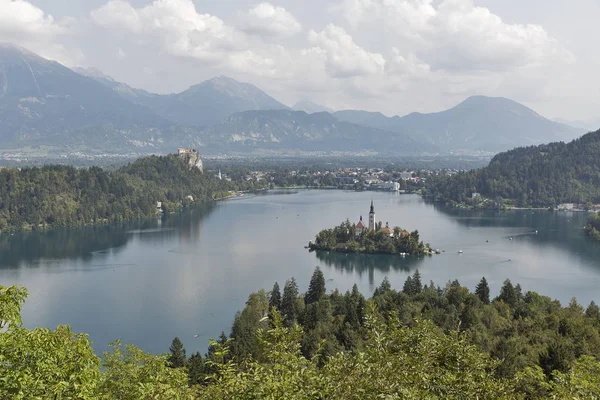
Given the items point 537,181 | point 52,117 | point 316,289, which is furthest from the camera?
point 52,117

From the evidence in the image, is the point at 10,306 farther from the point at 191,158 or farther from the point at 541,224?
the point at 191,158

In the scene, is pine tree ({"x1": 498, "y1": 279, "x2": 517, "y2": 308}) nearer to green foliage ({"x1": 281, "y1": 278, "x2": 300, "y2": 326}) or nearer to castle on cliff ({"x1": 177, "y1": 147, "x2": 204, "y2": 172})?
green foliage ({"x1": 281, "y1": 278, "x2": 300, "y2": 326})

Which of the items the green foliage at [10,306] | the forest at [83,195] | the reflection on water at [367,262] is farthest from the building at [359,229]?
the green foliage at [10,306]

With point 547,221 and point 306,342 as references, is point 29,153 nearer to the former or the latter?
point 547,221

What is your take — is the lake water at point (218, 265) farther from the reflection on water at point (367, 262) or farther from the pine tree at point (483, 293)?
the pine tree at point (483, 293)

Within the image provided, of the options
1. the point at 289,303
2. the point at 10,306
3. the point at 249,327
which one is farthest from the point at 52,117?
the point at 10,306

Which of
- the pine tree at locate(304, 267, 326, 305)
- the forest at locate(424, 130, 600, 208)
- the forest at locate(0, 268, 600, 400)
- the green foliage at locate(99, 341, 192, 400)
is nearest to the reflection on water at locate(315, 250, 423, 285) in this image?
the pine tree at locate(304, 267, 326, 305)
